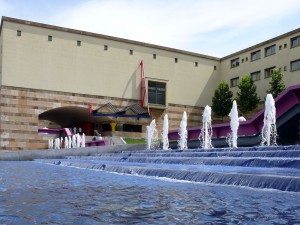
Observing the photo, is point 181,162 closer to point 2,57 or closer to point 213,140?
point 213,140

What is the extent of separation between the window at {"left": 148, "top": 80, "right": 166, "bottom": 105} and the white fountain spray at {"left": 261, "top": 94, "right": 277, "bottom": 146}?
76.5 ft

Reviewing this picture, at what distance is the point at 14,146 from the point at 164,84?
17.6m

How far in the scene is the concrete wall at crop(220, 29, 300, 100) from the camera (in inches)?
1398

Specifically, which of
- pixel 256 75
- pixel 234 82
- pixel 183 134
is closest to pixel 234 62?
pixel 234 82

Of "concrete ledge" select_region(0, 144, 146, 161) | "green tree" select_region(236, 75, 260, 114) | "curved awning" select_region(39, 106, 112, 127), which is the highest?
"green tree" select_region(236, 75, 260, 114)

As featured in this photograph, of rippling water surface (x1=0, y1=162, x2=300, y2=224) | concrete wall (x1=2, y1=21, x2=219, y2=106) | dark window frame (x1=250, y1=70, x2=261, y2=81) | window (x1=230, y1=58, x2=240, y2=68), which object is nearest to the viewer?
rippling water surface (x1=0, y1=162, x2=300, y2=224)

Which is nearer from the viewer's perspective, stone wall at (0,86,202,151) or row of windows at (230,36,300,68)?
stone wall at (0,86,202,151)

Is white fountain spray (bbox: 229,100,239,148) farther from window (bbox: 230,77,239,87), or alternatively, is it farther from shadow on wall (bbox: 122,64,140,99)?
window (bbox: 230,77,239,87)

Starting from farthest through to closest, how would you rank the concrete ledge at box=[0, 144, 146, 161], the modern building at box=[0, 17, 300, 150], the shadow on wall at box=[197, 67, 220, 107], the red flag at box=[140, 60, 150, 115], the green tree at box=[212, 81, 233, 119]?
the shadow on wall at box=[197, 67, 220, 107]
the green tree at box=[212, 81, 233, 119]
the red flag at box=[140, 60, 150, 115]
the modern building at box=[0, 17, 300, 150]
the concrete ledge at box=[0, 144, 146, 161]

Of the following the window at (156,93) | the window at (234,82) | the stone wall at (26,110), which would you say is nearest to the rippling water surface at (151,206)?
the stone wall at (26,110)

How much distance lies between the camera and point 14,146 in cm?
3416

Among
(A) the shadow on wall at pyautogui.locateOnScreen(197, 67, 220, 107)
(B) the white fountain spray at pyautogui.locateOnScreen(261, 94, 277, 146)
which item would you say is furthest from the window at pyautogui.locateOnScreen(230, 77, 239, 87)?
(B) the white fountain spray at pyautogui.locateOnScreen(261, 94, 277, 146)

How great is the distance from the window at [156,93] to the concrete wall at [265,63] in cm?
862

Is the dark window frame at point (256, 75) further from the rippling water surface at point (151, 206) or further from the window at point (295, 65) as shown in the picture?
the rippling water surface at point (151, 206)
